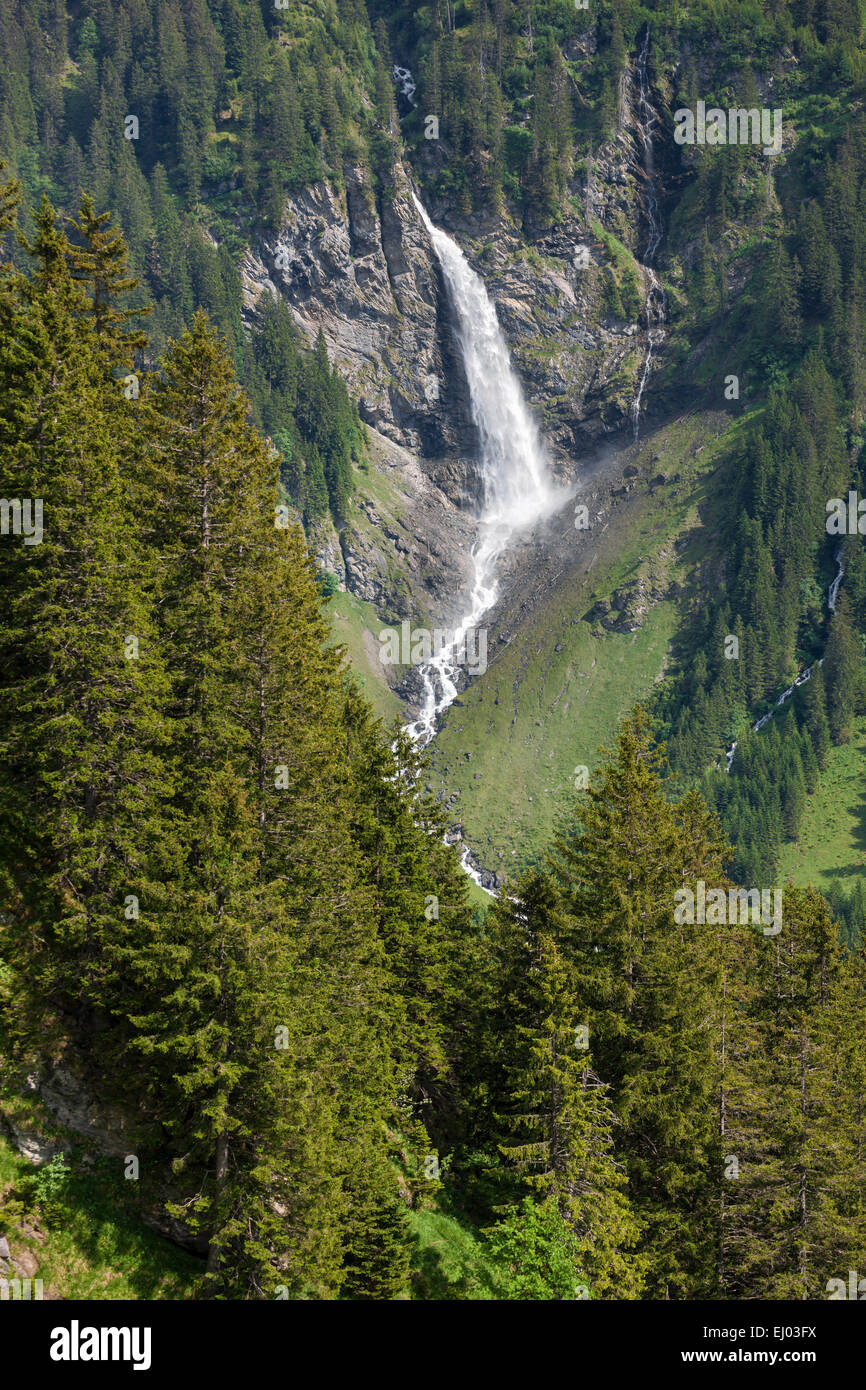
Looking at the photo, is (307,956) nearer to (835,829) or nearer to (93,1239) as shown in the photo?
(93,1239)

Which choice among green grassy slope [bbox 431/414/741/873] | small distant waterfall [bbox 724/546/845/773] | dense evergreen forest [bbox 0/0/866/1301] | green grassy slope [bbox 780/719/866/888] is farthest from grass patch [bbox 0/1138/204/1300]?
small distant waterfall [bbox 724/546/845/773]

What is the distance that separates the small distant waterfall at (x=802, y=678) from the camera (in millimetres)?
145625

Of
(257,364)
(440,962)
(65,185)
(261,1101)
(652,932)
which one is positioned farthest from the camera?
(65,185)

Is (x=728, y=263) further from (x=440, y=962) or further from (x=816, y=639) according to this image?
(x=440, y=962)

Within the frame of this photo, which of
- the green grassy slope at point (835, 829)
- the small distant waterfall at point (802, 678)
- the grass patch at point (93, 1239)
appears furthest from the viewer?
the small distant waterfall at point (802, 678)

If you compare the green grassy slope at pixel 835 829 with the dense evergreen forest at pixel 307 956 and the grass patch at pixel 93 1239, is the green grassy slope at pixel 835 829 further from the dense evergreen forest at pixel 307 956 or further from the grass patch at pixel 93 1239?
the grass patch at pixel 93 1239

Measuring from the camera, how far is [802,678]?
502ft

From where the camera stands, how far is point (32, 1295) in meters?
21.2

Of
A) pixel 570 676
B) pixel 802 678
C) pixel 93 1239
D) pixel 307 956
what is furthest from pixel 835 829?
pixel 93 1239

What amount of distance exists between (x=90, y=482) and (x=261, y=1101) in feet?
49.7

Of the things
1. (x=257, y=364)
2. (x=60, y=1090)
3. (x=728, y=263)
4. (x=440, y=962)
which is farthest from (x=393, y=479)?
(x=60, y=1090)

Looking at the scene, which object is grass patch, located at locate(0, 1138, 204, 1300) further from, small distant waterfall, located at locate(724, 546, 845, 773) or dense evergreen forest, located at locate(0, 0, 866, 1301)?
small distant waterfall, located at locate(724, 546, 845, 773)

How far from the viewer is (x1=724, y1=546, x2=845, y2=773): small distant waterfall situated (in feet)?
478

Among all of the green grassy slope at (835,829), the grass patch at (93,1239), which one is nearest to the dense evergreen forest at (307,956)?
the grass patch at (93,1239)
